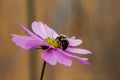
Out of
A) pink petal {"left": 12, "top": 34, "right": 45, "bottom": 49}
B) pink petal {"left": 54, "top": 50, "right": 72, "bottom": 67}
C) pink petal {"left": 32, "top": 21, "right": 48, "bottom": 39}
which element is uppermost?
pink petal {"left": 32, "top": 21, "right": 48, "bottom": 39}

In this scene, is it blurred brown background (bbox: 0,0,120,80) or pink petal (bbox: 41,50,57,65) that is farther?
blurred brown background (bbox: 0,0,120,80)

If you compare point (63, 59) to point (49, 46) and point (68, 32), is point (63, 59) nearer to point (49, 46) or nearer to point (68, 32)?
point (49, 46)

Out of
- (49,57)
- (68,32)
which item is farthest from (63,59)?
(68,32)

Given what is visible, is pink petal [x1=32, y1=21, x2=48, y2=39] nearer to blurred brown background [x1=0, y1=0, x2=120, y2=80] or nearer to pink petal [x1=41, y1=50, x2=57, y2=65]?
pink petal [x1=41, y1=50, x2=57, y2=65]

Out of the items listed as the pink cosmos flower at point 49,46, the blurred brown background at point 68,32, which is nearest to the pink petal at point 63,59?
the pink cosmos flower at point 49,46

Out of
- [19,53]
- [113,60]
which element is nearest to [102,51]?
[113,60]

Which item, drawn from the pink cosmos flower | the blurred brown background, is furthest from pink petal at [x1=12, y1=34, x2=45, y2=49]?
the blurred brown background

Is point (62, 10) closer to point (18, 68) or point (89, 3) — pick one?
point (89, 3)

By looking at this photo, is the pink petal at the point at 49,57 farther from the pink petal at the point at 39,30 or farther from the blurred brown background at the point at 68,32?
the blurred brown background at the point at 68,32
